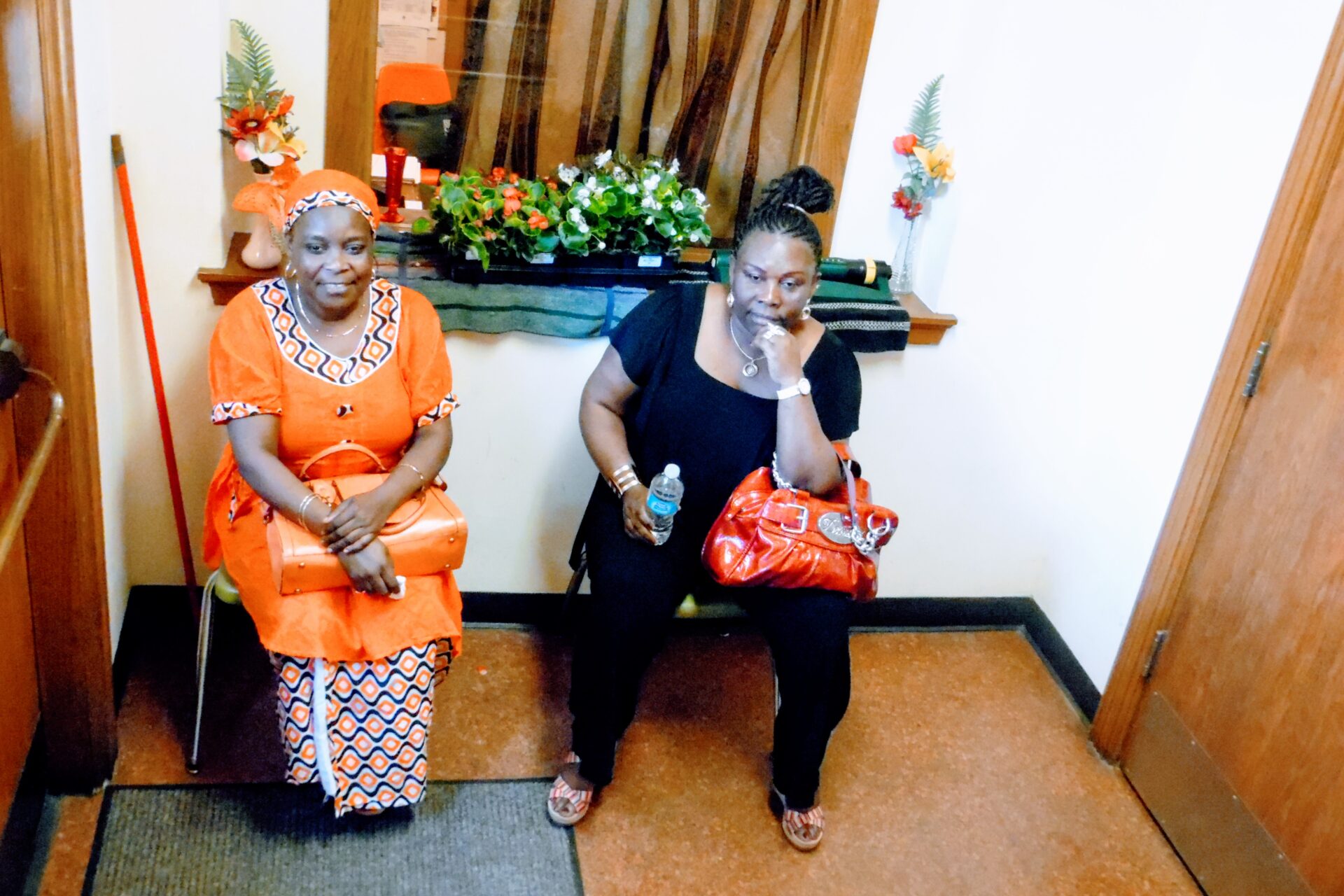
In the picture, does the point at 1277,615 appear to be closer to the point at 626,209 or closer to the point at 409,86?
the point at 626,209

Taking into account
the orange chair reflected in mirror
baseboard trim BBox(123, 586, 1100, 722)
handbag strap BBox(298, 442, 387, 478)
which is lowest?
baseboard trim BBox(123, 586, 1100, 722)

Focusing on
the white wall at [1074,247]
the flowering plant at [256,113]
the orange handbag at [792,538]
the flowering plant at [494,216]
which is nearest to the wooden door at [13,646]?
the flowering plant at [256,113]

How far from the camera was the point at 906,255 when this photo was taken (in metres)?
2.61

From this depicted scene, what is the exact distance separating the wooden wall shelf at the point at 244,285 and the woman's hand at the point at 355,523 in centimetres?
56

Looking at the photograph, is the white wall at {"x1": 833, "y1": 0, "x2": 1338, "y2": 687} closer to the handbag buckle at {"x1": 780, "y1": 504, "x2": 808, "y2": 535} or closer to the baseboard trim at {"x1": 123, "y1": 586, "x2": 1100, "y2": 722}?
the baseboard trim at {"x1": 123, "y1": 586, "x2": 1100, "y2": 722}

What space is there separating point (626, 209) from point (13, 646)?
134 centimetres

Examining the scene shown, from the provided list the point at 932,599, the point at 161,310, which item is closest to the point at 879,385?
the point at 932,599

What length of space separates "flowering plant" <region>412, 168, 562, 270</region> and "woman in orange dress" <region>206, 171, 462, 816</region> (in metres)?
0.25

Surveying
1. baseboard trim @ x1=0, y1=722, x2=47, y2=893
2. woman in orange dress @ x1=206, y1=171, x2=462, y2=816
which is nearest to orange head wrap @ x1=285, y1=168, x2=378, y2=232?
woman in orange dress @ x1=206, y1=171, x2=462, y2=816

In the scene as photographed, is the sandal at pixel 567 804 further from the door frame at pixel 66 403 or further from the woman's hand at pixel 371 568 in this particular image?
the door frame at pixel 66 403

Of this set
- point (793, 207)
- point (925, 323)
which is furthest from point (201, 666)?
point (925, 323)

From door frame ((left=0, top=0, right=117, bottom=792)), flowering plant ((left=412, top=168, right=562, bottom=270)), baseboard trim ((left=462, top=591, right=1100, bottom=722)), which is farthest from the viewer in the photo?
baseboard trim ((left=462, top=591, right=1100, bottom=722))

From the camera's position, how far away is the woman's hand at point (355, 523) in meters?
1.89

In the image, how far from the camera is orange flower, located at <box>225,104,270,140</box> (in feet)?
6.86
